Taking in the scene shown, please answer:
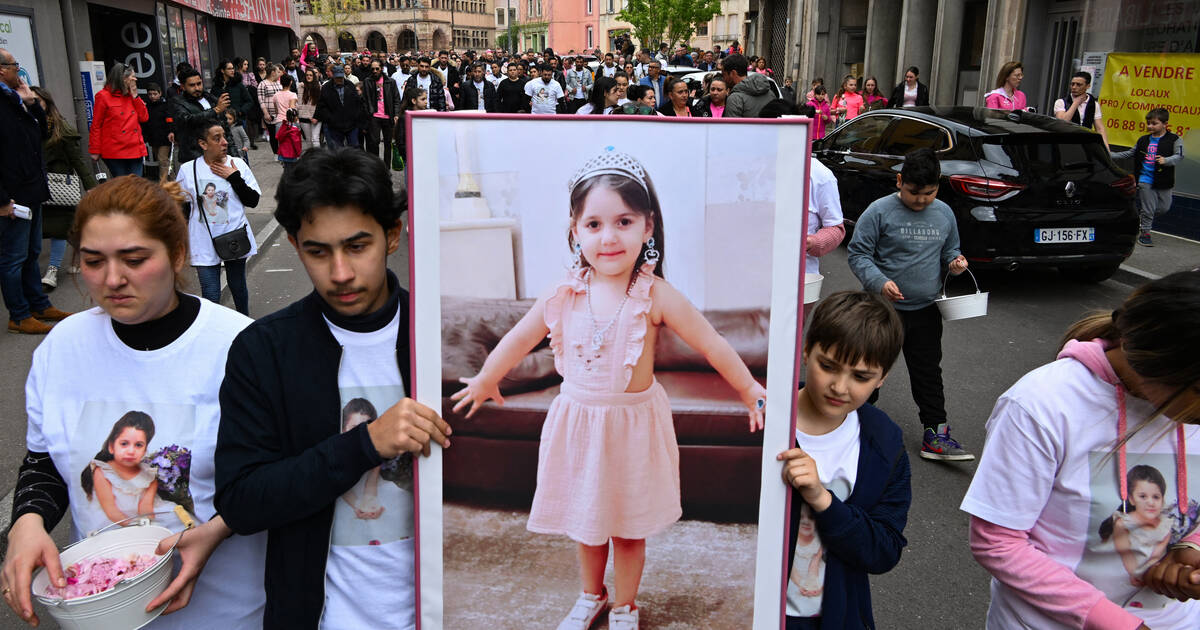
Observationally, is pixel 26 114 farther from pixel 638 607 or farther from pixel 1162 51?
pixel 1162 51

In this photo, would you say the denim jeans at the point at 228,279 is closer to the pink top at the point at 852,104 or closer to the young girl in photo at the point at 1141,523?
the young girl in photo at the point at 1141,523

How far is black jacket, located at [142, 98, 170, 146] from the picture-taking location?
1200 cm

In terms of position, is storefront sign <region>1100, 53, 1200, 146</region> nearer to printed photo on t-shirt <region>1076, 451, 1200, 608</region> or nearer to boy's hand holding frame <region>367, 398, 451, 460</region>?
printed photo on t-shirt <region>1076, 451, 1200, 608</region>

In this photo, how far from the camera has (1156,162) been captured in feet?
31.1

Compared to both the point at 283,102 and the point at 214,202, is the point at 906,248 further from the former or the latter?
the point at 283,102

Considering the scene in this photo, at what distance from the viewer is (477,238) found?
146 centimetres

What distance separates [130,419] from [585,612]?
3.35 ft

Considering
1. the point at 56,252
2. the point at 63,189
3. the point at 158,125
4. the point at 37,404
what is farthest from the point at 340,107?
the point at 37,404

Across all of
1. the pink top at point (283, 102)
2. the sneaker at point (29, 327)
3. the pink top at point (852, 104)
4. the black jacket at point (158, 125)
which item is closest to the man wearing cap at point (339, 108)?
the pink top at point (283, 102)

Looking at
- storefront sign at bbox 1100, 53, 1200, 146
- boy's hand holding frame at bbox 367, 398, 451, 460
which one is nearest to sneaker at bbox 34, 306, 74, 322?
boy's hand holding frame at bbox 367, 398, 451, 460

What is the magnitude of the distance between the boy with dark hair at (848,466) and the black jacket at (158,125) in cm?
1226

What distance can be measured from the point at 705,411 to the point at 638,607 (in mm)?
371

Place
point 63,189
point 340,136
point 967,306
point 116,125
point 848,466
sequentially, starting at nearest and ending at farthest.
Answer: point 848,466
point 967,306
point 63,189
point 116,125
point 340,136

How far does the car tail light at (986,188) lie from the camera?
786 centimetres
